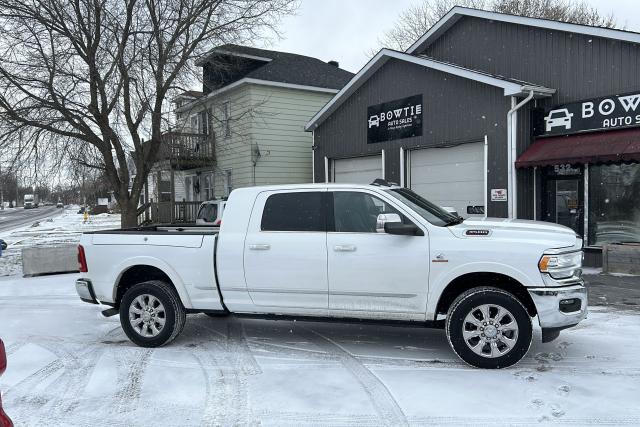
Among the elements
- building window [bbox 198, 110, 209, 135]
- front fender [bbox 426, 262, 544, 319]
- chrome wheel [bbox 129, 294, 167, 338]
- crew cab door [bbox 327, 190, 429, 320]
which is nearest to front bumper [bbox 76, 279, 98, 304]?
chrome wheel [bbox 129, 294, 167, 338]

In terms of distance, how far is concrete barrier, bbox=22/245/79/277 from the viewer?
485 inches

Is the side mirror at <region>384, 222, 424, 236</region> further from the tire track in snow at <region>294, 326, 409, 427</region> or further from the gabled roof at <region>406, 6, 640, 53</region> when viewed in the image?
the gabled roof at <region>406, 6, 640, 53</region>

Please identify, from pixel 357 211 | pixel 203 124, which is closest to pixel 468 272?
pixel 357 211

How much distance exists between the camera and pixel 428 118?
1418cm

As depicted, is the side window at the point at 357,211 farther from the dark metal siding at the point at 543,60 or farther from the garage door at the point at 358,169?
the garage door at the point at 358,169

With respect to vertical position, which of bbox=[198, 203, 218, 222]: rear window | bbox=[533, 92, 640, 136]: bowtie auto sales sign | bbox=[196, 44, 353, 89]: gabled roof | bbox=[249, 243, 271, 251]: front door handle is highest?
bbox=[196, 44, 353, 89]: gabled roof

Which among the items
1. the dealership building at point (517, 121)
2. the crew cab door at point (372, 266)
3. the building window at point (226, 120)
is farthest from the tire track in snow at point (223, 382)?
the building window at point (226, 120)

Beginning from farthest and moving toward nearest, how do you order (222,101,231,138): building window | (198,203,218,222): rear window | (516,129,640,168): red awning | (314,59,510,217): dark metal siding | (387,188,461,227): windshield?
(222,101,231,138): building window → (198,203,218,222): rear window → (314,59,510,217): dark metal siding → (516,129,640,168): red awning → (387,188,461,227): windshield

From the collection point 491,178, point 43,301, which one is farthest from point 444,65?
point 43,301

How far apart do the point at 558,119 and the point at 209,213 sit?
9.23 meters

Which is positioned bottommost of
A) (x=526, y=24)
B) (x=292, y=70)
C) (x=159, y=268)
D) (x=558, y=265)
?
(x=159, y=268)

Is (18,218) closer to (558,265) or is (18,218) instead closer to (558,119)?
(558,119)

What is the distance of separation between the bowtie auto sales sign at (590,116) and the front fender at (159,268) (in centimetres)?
937

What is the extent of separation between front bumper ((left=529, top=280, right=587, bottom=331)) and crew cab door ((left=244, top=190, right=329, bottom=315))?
6.71ft
